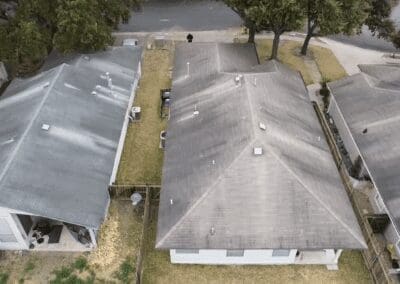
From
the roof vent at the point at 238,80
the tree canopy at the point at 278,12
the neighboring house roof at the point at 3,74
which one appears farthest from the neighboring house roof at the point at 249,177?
the neighboring house roof at the point at 3,74

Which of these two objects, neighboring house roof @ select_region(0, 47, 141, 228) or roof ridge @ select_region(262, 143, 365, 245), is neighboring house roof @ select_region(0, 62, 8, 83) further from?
roof ridge @ select_region(262, 143, 365, 245)

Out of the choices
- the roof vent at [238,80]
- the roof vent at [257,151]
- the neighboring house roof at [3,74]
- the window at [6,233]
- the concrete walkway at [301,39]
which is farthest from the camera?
the concrete walkway at [301,39]

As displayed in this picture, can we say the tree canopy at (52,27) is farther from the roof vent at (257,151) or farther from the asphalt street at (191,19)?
the roof vent at (257,151)

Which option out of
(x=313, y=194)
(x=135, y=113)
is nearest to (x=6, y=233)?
(x=135, y=113)

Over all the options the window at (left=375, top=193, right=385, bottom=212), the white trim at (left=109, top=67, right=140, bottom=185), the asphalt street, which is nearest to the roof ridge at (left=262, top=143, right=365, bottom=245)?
the window at (left=375, top=193, right=385, bottom=212)

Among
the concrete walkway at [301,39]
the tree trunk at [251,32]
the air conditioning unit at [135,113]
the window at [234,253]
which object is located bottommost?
the window at [234,253]

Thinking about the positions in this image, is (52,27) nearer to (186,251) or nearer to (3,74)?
(3,74)

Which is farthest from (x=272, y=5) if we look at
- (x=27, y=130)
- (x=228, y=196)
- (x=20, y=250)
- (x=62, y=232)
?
(x=20, y=250)
